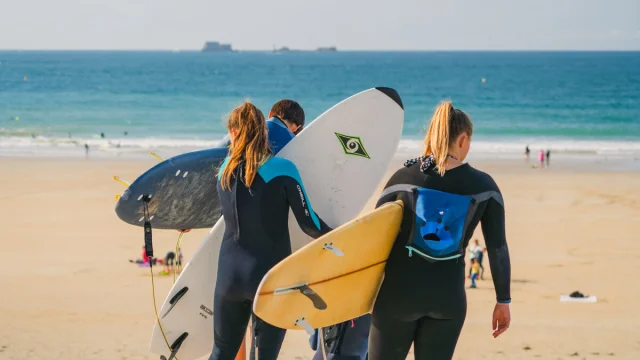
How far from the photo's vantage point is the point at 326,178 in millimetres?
3678

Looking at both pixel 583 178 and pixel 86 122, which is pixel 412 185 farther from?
pixel 86 122

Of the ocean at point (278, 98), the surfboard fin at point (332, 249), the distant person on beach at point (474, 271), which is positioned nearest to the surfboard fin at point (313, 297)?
the surfboard fin at point (332, 249)

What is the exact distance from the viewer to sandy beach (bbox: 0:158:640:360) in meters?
5.86

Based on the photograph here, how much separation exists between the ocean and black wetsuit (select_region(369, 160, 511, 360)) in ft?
6.78

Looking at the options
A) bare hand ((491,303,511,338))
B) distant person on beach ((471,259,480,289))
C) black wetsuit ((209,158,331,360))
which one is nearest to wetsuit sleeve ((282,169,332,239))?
black wetsuit ((209,158,331,360))

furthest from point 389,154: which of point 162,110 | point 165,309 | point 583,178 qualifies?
point 162,110

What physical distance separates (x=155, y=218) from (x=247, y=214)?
792 mm

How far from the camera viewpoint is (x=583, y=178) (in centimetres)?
1958

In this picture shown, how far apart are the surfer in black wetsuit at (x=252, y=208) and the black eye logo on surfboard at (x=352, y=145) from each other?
0.75m

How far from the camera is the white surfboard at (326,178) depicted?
364 centimetres

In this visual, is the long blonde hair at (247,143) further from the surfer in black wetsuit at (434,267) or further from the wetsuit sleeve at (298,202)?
the surfer in black wetsuit at (434,267)

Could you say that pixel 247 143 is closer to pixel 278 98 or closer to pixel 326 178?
pixel 326 178

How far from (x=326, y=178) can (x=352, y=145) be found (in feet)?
0.74

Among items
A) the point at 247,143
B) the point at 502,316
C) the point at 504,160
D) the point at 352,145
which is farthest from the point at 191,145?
the point at 502,316
